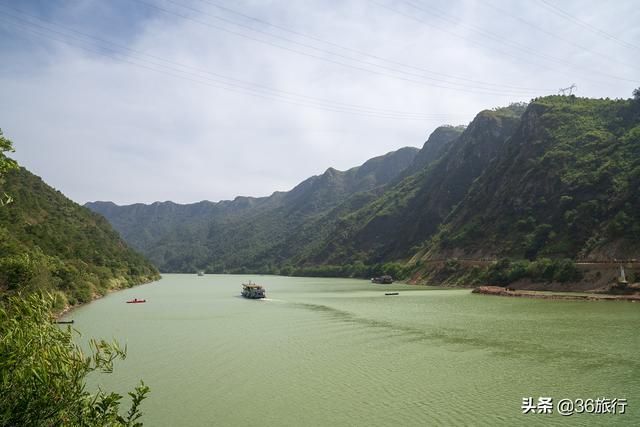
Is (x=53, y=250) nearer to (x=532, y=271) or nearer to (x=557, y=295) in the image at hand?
(x=557, y=295)

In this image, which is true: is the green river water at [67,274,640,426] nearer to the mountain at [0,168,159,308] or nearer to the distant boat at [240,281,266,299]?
the mountain at [0,168,159,308]

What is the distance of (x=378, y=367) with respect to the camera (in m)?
23.6

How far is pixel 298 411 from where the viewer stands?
17375mm

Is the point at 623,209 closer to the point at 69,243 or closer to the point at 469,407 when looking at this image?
the point at 469,407

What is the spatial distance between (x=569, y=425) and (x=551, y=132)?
10548 centimetres

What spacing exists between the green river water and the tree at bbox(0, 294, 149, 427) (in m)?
8.06

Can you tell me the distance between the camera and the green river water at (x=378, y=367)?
16.8 meters

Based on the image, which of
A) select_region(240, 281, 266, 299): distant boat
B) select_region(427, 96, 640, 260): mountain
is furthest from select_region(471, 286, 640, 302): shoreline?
select_region(240, 281, 266, 299): distant boat

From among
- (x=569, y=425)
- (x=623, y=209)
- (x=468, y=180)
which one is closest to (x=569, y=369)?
(x=569, y=425)

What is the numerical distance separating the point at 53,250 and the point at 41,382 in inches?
→ 2671

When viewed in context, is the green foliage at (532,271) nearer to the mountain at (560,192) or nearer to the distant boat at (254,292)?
the mountain at (560,192)

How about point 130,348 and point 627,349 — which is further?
point 130,348

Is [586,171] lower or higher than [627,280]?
higher

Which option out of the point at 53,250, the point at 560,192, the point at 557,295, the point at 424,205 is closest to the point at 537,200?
the point at 560,192
